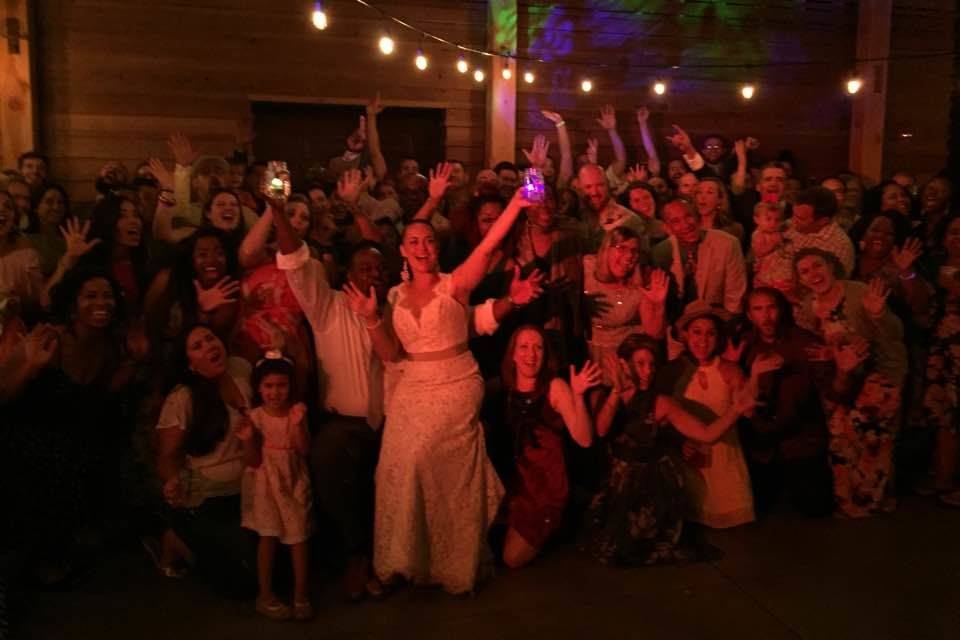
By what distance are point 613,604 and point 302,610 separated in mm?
1399

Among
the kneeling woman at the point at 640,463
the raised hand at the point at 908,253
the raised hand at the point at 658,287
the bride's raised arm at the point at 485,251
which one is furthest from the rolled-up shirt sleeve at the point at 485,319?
the raised hand at the point at 908,253

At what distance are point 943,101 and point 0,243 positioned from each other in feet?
32.5

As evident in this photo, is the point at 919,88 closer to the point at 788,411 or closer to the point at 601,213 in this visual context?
the point at 601,213

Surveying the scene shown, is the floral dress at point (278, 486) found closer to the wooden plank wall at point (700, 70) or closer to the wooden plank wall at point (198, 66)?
the wooden plank wall at point (198, 66)

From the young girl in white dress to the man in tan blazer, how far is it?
2668 millimetres

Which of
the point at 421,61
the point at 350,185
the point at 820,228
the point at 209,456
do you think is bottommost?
the point at 209,456

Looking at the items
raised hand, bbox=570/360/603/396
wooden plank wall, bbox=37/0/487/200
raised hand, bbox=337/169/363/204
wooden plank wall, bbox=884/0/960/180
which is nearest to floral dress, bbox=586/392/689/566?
raised hand, bbox=570/360/603/396

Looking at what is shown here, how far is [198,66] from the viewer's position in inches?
304

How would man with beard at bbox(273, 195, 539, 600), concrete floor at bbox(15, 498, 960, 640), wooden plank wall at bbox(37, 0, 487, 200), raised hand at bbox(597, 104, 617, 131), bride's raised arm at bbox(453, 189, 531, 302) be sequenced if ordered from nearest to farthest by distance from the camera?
concrete floor at bbox(15, 498, 960, 640) → bride's raised arm at bbox(453, 189, 531, 302) → man with beard at bbox(273, 195, 539, 600) → wooden plank wall at bbox(37, 0, 487, 200) → raised hand at bbox(597, 104, 617, 131)

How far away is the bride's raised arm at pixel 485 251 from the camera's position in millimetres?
3650

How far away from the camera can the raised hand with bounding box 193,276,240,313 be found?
165 inches

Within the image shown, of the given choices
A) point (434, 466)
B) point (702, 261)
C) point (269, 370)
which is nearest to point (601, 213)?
point (702, 261)

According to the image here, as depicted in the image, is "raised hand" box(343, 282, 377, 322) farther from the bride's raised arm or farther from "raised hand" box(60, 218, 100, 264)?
"raised hand" box(60, 218, 100, 264)

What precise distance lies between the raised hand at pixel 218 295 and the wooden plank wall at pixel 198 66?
159 inches
